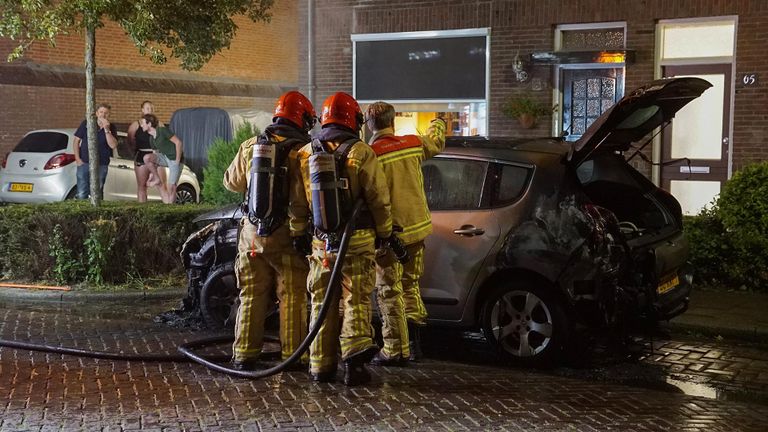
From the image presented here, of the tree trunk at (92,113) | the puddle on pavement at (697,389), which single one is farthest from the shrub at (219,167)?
the puddle on pavement at (697,389)

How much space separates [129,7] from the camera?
10359 millimetres

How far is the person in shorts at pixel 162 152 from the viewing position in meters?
15.0

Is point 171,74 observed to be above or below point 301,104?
above

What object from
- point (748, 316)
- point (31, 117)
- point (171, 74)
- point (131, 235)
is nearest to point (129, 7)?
point (131, 235)

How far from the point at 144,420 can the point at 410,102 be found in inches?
381

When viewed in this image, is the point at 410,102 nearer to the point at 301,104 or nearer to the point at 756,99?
the point at 756,99

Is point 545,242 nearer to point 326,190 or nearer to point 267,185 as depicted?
point 326,190

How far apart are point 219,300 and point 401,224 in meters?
2.26

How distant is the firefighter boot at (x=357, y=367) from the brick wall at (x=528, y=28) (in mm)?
7812

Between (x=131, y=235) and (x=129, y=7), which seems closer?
(x=131, y=235)

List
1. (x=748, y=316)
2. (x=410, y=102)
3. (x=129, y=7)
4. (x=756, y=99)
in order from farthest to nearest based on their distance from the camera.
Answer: (x=410, y=102) → (x=756, y=99) → (x=129, y=7) → (x=748, y=316)

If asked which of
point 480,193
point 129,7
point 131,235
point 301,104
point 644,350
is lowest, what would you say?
point 644,350

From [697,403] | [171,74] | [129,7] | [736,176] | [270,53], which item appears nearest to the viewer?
[697,403]

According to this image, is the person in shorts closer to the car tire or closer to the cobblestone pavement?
the cobblestone pavement
